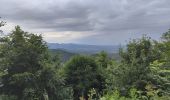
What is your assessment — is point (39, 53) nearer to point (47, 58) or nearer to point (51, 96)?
point (47, 58)

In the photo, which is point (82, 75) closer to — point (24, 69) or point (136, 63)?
point (24, 69)

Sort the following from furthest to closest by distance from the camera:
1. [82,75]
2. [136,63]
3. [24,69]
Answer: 1. [82,75]
2. [24,69]
3. [136,63]

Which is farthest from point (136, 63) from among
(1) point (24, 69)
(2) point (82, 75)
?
(2) point (82, 75)

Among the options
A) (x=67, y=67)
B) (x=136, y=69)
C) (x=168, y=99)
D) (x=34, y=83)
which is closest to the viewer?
(x=168, y=99)

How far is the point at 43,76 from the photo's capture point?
50250 millimetres

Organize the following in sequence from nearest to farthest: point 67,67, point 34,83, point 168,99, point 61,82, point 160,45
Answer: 1. point 168,99
2. point 160,45
3. point 34,83
4. point 61,82
5. point 67,67

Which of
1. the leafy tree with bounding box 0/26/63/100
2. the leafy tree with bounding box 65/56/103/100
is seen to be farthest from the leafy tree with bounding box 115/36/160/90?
the leafy tree with bounding box 65/56/103/100

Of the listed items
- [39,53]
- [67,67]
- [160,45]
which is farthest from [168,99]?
[67,67]

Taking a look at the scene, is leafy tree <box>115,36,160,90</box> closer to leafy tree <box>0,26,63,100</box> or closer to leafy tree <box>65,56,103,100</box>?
leafy tree <box>0,26,63,100</box>

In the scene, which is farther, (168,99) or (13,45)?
(13,45)

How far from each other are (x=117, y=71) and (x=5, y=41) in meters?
20.6

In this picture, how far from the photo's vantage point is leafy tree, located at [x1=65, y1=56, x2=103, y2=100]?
59.0 meters

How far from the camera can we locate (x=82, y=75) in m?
60.2

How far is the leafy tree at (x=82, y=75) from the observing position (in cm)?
5903
